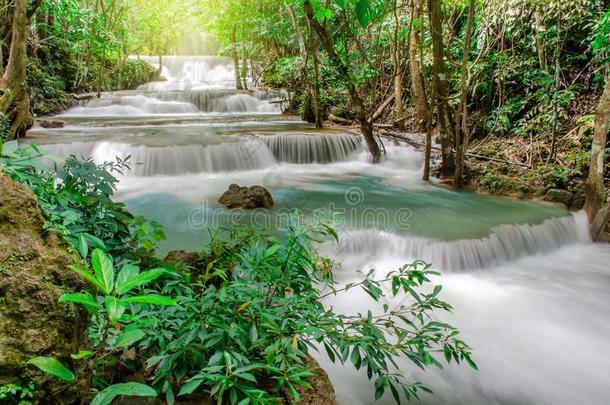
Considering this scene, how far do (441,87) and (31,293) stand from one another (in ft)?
21.6

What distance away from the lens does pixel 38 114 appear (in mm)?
12523

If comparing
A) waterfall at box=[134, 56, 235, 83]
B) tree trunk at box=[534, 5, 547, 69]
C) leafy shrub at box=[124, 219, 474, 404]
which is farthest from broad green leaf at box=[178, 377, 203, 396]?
waterfall at box=[134, 56, 235, 83]

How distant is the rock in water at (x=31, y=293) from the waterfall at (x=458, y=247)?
3.48 meters

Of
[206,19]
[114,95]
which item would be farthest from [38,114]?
[206,19]

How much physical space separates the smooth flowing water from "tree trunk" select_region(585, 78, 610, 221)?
12.0 inches

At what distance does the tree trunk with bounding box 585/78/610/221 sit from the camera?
5.03 meters

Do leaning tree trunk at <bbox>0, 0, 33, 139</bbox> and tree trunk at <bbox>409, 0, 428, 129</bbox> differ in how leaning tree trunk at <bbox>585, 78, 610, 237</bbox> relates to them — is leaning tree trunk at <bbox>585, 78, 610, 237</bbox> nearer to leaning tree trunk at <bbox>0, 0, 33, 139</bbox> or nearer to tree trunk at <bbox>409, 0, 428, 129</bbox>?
tree trunk at <bbox>409, 0, 428, 129</bbox>

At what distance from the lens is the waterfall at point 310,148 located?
29.4 ft

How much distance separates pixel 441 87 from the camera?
643 cm

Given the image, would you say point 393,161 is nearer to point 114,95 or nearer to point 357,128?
point 357,128

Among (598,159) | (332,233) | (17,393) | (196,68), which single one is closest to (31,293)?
(17,393)

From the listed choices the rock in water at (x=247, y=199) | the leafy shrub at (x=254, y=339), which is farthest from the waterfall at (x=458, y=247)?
the leafy shrub at (x=254, y=339)

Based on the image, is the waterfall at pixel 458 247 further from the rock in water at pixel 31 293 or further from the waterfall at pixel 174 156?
the waterfall at pixel 174 156

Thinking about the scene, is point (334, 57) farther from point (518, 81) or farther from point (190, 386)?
point (190, 386)
